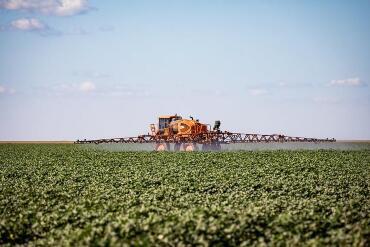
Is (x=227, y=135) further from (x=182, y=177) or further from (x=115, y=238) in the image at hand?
(x=115, y=238)

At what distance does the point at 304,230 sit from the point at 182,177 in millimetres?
11850

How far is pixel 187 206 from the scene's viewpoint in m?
15.4

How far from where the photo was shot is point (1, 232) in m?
12.5

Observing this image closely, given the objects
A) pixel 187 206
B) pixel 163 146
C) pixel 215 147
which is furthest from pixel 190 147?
pixel 187 206

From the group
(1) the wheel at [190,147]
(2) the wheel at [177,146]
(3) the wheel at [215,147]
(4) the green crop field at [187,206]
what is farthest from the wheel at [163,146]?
(4) the green crop field at [187,206]

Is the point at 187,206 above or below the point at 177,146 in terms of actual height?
below

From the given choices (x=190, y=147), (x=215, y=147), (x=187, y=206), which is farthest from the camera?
(x=215, y=147)

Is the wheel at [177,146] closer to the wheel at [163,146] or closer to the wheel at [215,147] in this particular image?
the wheel at [163,146]

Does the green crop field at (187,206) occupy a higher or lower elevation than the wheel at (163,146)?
lower

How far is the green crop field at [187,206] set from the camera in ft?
35.7

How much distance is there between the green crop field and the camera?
1088 cm

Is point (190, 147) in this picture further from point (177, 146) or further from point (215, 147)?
point (215, 147)

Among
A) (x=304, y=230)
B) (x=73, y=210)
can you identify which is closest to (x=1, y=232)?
(x=73, y=210)

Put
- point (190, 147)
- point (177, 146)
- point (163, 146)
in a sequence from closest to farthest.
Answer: point (190, 147), point (177, 146), point (163, 146)
